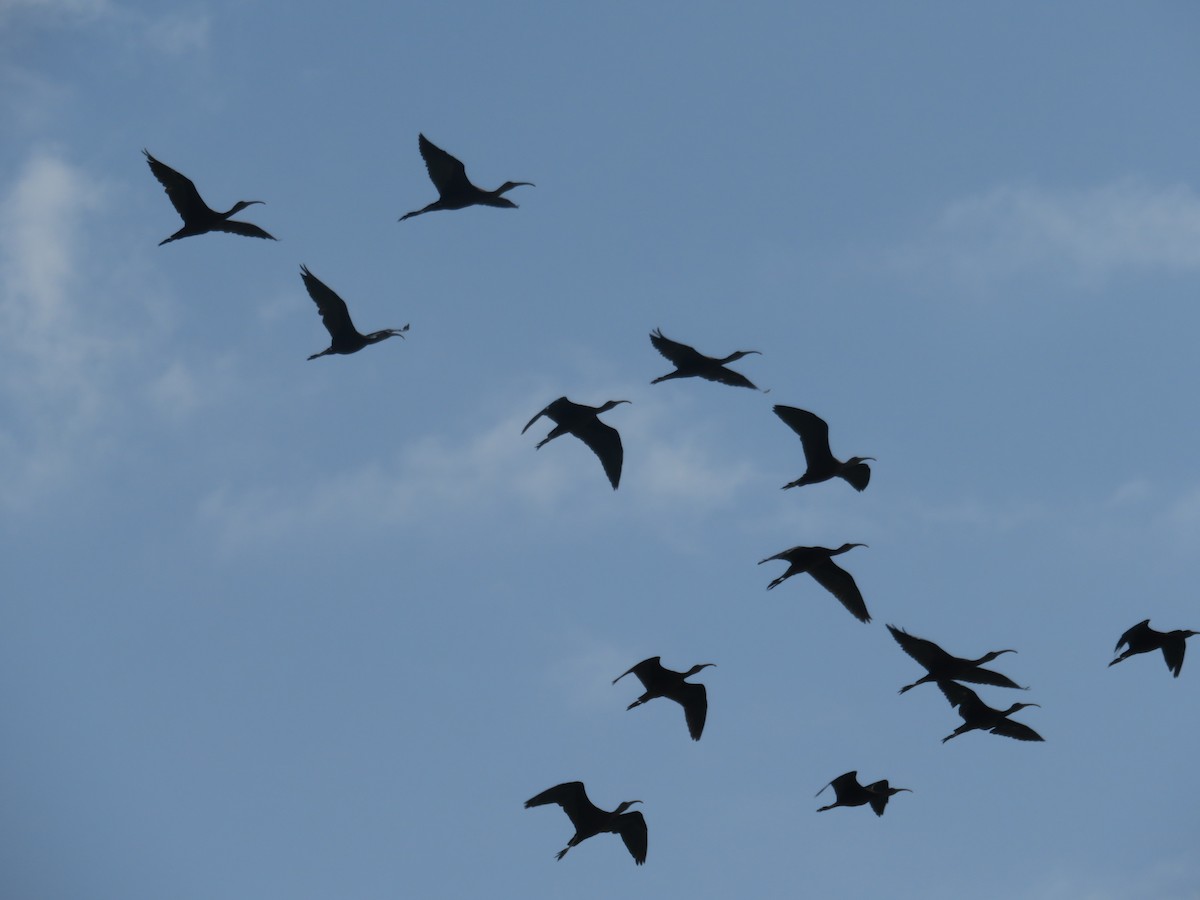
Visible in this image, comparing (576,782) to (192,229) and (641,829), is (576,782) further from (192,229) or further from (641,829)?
(192,229)

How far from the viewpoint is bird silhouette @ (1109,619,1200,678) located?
1105 inches

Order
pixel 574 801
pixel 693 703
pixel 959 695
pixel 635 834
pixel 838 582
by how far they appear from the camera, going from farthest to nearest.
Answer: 1. pixel 838 582
2. pixel 693 703
3. pixel 959 695
4. pixel 635 834
5. pixel 574 801

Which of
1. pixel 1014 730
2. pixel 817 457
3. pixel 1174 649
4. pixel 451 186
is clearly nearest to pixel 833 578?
pixel 817 457

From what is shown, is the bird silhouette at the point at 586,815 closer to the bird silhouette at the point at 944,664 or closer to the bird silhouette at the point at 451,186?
the bird silhouette at the point at 944,664

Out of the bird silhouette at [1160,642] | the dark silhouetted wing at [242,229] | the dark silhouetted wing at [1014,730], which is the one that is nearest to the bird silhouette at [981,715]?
the dark silhouetted wing at [1014,730]

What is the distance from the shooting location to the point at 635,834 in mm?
27969

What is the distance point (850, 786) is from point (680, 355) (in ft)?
27.9

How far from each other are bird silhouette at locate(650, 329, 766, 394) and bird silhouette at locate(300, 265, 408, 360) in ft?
18.5

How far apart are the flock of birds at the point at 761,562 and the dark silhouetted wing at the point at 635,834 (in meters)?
0.02

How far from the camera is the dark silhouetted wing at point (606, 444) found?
103 feet

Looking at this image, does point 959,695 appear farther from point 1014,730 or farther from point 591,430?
point 591,430

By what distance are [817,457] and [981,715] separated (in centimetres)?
546

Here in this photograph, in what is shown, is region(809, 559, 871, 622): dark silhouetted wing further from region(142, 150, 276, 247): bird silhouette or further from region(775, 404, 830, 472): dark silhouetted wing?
region(142, 150, 276, 247): bird silhouette

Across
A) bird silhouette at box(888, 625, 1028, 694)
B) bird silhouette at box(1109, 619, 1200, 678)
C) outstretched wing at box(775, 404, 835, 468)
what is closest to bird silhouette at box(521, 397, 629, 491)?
outstretched wing at box(775, 404, 835, 468)
